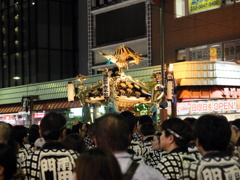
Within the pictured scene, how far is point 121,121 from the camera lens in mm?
4547

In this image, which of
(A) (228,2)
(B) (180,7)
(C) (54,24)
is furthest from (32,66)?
(A) (228,2)

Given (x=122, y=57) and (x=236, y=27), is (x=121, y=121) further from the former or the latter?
(x=236, y=27)

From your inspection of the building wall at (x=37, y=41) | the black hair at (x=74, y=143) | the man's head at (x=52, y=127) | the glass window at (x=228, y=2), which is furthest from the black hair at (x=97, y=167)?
the building wall at (x=37, y=41)

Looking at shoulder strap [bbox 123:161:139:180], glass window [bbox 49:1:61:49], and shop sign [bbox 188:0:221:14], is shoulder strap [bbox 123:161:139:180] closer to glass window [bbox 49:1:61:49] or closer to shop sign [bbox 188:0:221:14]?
shop sign [bbox 188:0:221:14]

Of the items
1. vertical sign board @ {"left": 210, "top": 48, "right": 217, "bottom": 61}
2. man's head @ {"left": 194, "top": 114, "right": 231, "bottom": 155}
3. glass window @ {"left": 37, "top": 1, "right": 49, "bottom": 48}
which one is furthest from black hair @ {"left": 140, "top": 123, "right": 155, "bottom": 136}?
glass window @ {"left": 37, "top": 1, "right": 49, "bottom": 48}

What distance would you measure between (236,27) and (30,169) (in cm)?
2166

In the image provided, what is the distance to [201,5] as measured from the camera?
1117 inches

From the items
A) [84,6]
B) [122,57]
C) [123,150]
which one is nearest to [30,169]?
[123,150]

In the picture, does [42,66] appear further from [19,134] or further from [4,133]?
[4,133]

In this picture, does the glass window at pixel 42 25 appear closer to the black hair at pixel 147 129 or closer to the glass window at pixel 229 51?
the glass window at pixel 229 51

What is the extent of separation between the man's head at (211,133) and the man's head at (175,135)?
1088 mm

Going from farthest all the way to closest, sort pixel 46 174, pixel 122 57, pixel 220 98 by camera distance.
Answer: pixel 220 98 → pixel 122 57 → pixel 46 174

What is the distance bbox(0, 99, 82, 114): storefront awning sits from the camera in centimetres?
3284

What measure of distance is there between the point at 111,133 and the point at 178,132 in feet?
4.92
